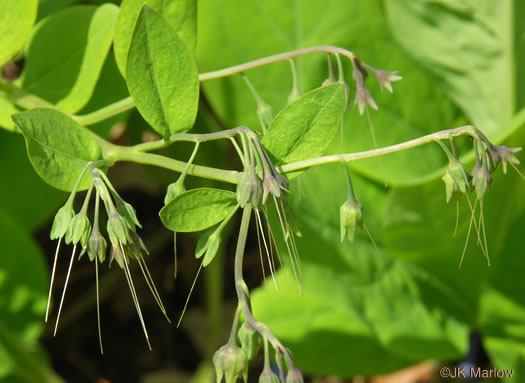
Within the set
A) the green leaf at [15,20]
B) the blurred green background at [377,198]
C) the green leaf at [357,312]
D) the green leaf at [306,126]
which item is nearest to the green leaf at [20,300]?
Result: the blurred green background at [377,198]

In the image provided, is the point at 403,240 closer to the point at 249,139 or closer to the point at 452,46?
the point at 452,46

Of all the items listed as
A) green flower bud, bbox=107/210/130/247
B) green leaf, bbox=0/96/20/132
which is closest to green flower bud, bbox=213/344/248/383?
green flower bud, bbox=107/210/130/247

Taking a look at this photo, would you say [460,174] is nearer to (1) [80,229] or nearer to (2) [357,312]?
(1) [80,229]

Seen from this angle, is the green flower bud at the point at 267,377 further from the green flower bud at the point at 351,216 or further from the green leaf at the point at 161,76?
the green leaf at the point at 161,76

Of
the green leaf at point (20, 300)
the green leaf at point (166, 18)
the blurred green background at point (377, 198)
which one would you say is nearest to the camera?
the green leaf at point (166, 18)

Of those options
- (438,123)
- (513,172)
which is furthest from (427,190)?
(438,123)
